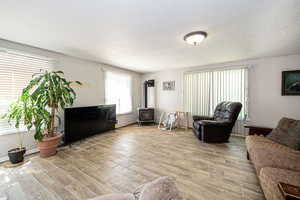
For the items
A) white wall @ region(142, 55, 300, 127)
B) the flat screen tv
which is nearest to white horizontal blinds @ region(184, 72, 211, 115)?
white wall @ region(142, 55, 300, 127)

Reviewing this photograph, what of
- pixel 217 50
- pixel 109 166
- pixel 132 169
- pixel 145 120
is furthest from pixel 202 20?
pixel 145 120

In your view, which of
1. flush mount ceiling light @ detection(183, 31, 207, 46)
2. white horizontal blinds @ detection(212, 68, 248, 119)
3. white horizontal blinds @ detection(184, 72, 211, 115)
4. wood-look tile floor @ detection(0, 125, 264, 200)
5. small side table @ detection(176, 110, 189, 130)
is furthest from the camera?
small side table @ detection(176, 110, 189, 130)

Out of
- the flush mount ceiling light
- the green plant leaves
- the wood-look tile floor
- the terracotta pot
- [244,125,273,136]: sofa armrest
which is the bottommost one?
the wood-look tile floor

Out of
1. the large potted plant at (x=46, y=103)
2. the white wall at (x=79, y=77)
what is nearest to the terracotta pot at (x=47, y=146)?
the large potted plant at (x=46, y=103)

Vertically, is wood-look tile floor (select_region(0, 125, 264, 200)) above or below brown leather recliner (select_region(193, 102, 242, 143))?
below

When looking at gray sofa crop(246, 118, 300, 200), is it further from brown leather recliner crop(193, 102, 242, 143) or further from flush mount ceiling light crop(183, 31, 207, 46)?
flush mount ceiling light crop(183, 31, 207, 46)

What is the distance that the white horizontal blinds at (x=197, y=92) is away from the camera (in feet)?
14.1

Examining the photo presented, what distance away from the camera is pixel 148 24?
185 centimetres

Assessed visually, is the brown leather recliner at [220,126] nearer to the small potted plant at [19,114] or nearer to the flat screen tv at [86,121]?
the flat screen tv at [86,121]

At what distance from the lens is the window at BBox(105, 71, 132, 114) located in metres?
4.40

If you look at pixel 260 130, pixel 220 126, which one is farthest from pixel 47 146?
pixel 260 130

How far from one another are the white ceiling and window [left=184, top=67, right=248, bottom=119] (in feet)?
3.66

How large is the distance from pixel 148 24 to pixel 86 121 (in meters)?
2.87

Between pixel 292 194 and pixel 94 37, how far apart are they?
10.0 ft
